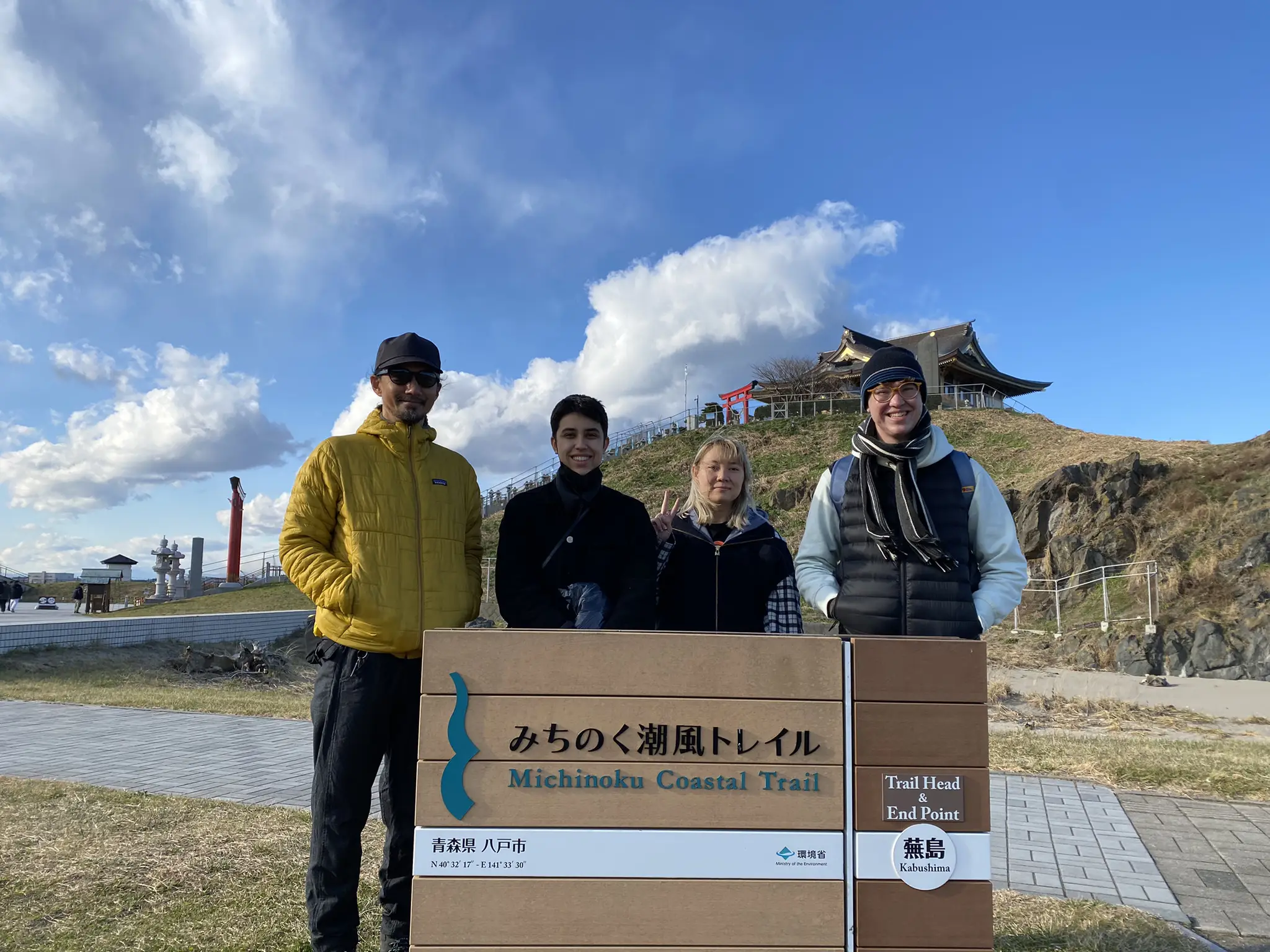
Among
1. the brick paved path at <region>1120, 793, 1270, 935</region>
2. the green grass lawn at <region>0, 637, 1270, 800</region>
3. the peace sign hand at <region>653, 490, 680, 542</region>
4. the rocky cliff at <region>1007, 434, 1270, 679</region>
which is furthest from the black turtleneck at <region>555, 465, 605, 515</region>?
the rocky cliff at <region>1007, 434, 1270, 679</region>

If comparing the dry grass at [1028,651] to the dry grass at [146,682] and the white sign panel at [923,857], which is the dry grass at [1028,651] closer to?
the dry grass at [146,682]

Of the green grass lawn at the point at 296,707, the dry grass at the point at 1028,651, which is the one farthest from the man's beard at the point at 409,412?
the dry grass at the point at 1028,651

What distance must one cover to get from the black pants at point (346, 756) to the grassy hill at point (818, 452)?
21.1 meters

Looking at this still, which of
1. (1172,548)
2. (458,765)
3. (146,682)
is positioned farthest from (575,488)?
(1172,548)

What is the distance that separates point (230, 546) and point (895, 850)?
127 ft

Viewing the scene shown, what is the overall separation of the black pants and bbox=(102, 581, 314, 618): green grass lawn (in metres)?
20.2

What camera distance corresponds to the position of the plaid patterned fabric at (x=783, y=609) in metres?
3.20

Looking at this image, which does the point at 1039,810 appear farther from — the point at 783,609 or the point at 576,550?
Answer: the point at 576,550

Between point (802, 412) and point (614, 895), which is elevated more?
point (802, 412)

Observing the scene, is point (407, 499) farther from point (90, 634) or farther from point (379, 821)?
point (90, 634)

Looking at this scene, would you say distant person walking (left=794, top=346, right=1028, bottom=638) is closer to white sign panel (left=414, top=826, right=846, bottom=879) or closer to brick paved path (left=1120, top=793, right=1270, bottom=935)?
white sign panel (left=414, top=826, right=846, bottom=879)

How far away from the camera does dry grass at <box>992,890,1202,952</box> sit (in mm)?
3248

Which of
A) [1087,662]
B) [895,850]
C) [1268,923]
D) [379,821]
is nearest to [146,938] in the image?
[379,821]

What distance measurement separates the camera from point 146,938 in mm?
3197
